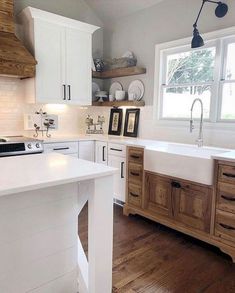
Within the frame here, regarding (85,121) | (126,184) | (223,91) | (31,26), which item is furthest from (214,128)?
(31,26)

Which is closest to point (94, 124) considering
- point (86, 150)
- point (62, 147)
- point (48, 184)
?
point (86, 150)

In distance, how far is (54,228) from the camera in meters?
1.60

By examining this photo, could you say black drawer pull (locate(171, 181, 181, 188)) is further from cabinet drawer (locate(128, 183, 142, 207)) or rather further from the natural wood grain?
the natural wood grain

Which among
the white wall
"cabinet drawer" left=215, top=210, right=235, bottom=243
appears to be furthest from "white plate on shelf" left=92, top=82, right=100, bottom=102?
"cabinet drawer" left=215, top=210, right=235, bottom=243

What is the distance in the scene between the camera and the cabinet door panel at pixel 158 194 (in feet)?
8.83

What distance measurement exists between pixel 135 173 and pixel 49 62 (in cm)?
186

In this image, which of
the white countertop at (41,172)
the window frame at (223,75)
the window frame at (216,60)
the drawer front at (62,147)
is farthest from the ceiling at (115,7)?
the white countertop at (41,172)

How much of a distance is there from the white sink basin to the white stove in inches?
51.6

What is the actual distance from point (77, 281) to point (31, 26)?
9.86ft

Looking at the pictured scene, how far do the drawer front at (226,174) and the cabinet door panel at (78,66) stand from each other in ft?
7.52

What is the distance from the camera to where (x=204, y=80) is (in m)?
3.10

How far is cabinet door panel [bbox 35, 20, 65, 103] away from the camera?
329 cm

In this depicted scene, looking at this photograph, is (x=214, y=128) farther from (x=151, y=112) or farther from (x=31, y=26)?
(x=31, y=26)

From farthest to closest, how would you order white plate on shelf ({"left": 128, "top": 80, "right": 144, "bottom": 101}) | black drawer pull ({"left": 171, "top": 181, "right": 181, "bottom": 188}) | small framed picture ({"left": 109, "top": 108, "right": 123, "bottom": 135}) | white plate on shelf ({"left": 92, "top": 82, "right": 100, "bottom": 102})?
white plate on shelf ({"left": 92, "top": 82, "right": 100, "bottom": 102})
small framed picture ({"left": 109, "top": 108, "right": 123, "bottom": 135})
white plate on shelf ({"left": 128, "top": 80, "right": 144, "bottom": 101})
black drawer pull ({"left": 171, "top": 181, "right": 181, "bottom": 188})
